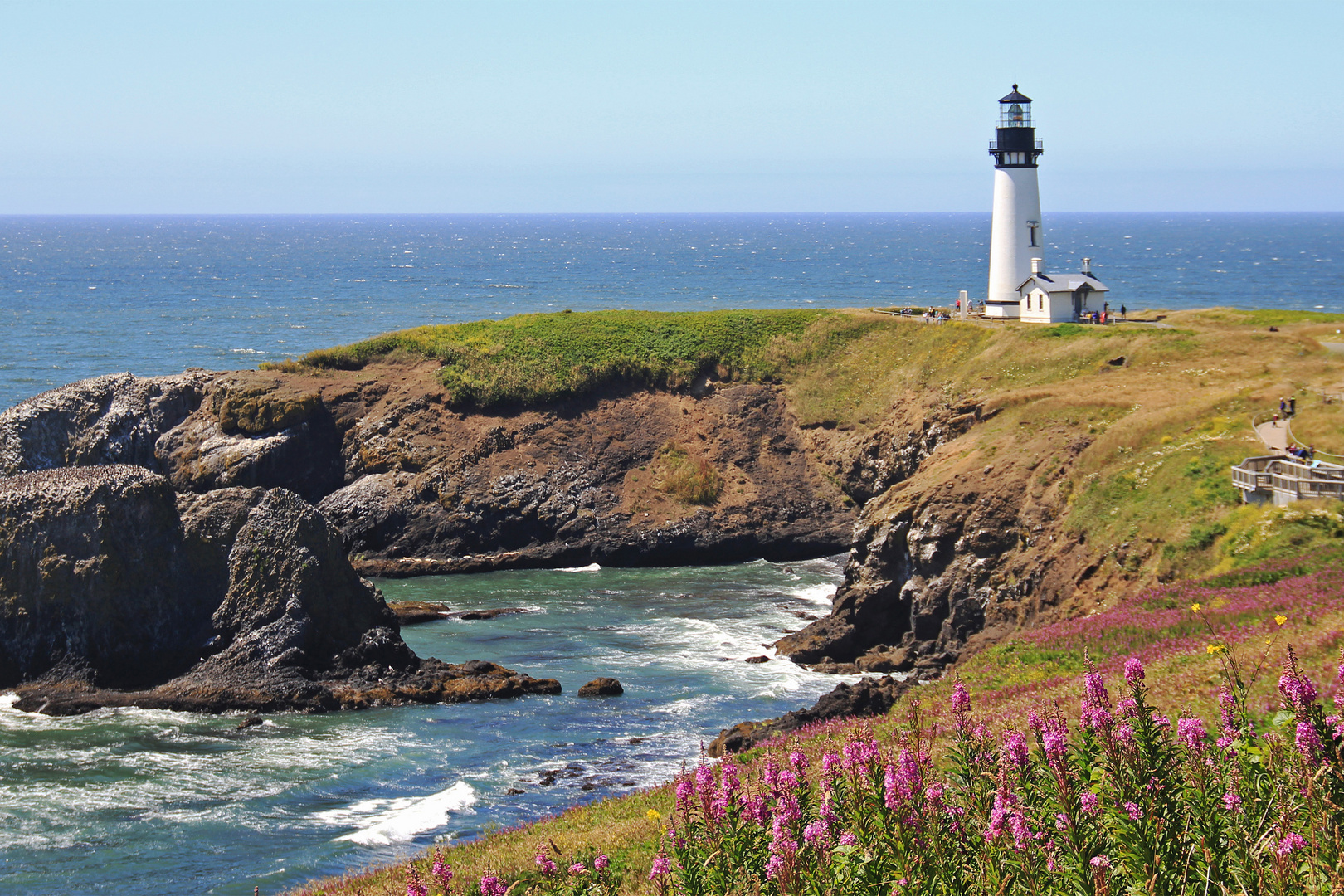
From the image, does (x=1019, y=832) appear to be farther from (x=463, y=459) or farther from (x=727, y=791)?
(x=463, y=459)

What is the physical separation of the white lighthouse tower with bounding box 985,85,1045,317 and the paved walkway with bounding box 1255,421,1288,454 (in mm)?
27208

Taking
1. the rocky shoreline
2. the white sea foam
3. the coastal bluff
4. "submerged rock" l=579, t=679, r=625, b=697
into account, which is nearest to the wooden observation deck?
the coastal bluff

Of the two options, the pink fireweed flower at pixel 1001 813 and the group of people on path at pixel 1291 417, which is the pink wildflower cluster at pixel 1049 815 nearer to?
the pink fireweed flower at pixel 1001 813

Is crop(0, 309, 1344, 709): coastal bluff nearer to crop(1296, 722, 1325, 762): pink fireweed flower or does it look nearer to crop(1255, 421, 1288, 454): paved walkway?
crop(1255, 421, 1288, 454): paved walkway

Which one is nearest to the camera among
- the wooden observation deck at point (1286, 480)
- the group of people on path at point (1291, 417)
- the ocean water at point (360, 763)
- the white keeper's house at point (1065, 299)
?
the ocean water at point (360, 763)

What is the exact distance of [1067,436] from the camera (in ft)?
136

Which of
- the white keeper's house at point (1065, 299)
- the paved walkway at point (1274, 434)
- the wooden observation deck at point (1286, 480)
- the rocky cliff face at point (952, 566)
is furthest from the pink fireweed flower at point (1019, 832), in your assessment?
the white keeper's house at point (1065, 299)

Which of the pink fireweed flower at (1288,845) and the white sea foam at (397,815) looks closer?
the pink fireweed flower at (1288,845)

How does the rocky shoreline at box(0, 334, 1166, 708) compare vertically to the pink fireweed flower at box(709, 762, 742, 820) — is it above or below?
below

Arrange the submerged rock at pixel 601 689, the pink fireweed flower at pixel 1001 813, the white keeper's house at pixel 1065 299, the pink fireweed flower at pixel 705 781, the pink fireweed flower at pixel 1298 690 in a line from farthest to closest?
1. the white keeper's house at pixel 1065 299
2. the submerged rock at pixel 601 689
3. the pink fireweed flower at pixel 705 781
4. the pink fireweed flower at pixel 1298 690
5. the pink fireweed flower at pixel 1001 813

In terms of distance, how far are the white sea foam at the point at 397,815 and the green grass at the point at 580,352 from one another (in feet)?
119

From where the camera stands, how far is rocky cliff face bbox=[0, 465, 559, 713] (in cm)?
3556

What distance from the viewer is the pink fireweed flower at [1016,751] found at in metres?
9.46

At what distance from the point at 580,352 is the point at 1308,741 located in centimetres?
5885
